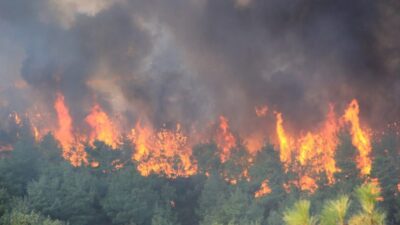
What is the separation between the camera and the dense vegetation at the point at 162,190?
1505 inches

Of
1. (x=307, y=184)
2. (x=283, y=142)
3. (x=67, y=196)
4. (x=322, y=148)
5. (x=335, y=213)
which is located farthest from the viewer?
(x=283, y=142)

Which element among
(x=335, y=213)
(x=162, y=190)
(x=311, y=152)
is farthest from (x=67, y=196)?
(x=335, y=213)

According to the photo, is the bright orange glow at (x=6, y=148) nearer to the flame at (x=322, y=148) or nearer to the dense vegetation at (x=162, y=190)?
the dense vegetation at (x=162, y=190)

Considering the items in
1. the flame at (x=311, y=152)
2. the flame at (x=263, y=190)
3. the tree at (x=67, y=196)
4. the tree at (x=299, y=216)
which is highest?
the flame at (x=311, y=152)

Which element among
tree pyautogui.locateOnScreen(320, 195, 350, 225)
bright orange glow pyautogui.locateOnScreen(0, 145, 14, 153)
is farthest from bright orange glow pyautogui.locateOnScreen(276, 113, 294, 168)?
tree pyautogui.locateOnScreen(320, 195, 350, 225)

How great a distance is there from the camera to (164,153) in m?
58.8

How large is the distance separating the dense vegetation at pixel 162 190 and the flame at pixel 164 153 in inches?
116

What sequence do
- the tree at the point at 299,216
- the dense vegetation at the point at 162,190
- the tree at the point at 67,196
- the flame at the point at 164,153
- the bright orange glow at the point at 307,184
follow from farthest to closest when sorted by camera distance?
the flame at the point at 164,153, the bright orange glow at the point at 307,184, the dense vegetation at the point at 162,190, the tree at the point at 67,196, the tree at the point at 299,216

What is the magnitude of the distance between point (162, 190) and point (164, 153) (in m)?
11.6

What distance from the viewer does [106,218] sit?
140ft

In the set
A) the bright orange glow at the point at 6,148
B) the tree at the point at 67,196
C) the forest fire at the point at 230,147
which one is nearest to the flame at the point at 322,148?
the forest fire at the point at 230,147

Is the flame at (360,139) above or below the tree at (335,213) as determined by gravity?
above

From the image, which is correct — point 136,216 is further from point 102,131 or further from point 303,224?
point 303,224

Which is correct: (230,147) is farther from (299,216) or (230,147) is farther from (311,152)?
(299,216)
